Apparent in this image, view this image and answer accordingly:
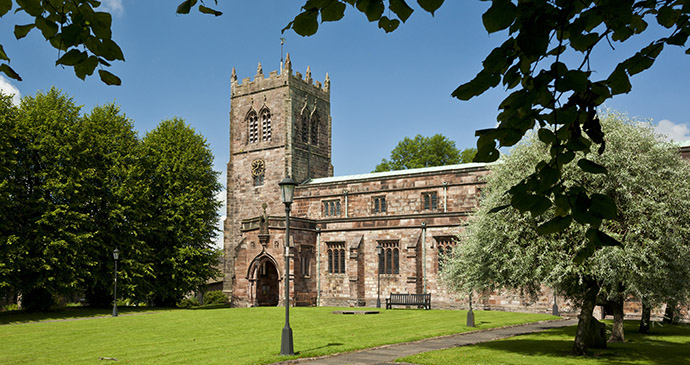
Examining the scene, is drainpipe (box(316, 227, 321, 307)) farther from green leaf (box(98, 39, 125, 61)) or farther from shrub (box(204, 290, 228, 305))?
green leaf (box(98, 39, 125, 61))

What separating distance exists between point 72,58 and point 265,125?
172 feet

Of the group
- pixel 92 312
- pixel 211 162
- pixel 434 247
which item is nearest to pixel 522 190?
pixel 434 247

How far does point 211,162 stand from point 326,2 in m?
48.0

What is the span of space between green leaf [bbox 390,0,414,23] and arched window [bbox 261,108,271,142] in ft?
170

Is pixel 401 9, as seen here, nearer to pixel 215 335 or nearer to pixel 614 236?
pixel 614 236

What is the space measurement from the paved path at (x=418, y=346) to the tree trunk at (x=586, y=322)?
11.3 feet

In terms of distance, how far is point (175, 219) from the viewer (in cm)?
4297

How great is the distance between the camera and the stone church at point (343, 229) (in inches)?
1508

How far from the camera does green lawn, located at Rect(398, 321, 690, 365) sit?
14.9 meters

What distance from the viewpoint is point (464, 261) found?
1947cm

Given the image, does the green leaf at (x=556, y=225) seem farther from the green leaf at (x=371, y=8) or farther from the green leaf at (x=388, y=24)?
the green leaf at (x=371, y=8)

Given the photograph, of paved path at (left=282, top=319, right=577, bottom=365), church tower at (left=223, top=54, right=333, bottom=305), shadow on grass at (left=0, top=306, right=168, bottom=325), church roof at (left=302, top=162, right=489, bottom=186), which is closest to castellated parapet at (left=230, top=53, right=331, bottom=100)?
church tower at (left=223, top=54, right=333, bottom=305)

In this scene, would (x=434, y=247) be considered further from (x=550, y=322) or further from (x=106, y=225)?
(x=106, y=225)

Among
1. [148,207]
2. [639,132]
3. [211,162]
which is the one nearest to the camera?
[639,132]
